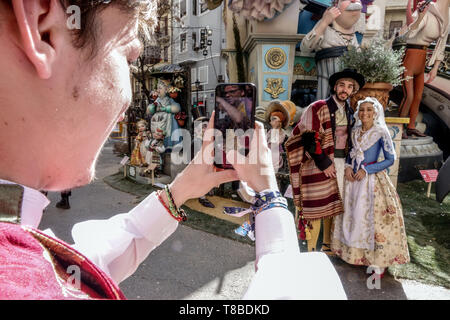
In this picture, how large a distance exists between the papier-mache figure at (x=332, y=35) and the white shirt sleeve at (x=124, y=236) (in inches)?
214

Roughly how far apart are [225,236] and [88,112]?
348cm

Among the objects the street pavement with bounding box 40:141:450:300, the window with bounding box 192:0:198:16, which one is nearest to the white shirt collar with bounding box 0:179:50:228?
the street pavement with bounding box 40:141:450:300

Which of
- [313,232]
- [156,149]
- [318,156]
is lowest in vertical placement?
[313,232]

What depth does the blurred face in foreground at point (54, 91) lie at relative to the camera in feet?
1.43

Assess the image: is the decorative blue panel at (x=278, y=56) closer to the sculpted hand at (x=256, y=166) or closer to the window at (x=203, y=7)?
the sculpted hand at (x=256, y=166)

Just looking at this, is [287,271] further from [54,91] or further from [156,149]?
[156,149]

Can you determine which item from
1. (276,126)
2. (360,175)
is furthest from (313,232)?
(276,126)

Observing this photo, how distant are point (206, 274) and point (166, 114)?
170 inches

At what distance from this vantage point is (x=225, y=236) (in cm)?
382

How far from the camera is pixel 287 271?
644 mm

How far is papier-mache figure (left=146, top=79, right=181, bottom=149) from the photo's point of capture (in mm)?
6379

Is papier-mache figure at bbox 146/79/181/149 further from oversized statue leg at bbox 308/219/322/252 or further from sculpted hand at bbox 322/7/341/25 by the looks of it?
oversized statue leg at bbox 308/219/322/252

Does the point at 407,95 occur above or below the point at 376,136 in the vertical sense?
above

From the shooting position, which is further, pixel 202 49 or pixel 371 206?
pixel 202 49
